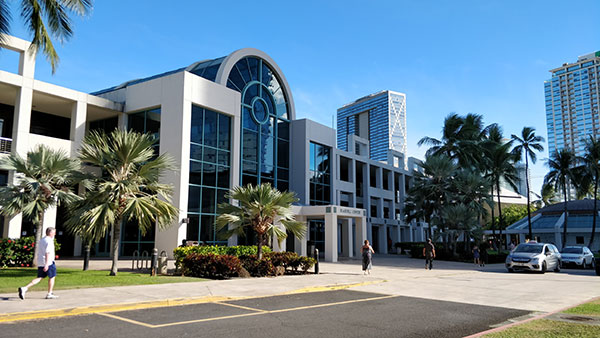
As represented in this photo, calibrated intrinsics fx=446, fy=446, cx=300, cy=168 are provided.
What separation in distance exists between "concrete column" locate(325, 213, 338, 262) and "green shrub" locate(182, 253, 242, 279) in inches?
485

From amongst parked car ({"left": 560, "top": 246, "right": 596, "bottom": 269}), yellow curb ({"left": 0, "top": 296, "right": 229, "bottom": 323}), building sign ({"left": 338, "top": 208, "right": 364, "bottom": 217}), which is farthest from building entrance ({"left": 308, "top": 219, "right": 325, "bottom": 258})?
yellow curb ({"left": 0, "top": 296, "right": 229, "bottom": 323})

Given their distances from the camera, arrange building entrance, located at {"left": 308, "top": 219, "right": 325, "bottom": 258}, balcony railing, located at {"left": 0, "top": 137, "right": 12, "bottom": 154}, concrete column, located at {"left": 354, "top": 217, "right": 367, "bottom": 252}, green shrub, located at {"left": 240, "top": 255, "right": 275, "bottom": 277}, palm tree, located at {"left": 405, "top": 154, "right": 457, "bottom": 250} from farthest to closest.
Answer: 1. palm tree, located at {"left": 405, "top": 154, "right": 457, "bottom": 250}
2. building entrance, located at {"left": 308, "top": 219, "right": 325, "bottom": 258}
3. concrete column, located at {"left": 354, "top": 217, "right": 367, "bottom": 252}
4. balcony railing, located at {"left": 0, "top": 137, "right": 12, "bottom": 154}
5. green shrub, located at {"left": 240, "top": 255, "right": 275, "bottom": 277}

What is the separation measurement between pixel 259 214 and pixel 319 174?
724 inches

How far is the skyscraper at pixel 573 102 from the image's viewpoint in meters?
94.6

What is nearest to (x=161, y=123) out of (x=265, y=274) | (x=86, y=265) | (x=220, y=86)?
(x=220, y=86)

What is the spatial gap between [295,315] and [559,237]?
48.2 metres

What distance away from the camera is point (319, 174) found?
36219mm

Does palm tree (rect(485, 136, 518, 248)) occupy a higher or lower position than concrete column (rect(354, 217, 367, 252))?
higher

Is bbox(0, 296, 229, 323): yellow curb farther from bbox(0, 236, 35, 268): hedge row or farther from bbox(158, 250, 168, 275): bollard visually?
bbox(0, 236, 35, 268): hedge row

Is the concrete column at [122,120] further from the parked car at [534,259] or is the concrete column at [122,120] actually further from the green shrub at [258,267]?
the parked car at [534,259]

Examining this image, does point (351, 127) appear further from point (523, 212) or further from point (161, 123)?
point (161, 123)

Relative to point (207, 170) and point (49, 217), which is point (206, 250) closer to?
point (207, 170)

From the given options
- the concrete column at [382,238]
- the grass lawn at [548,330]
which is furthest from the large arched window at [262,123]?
the grass lawn at [548,330]

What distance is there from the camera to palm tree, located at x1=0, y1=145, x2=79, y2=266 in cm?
1705
